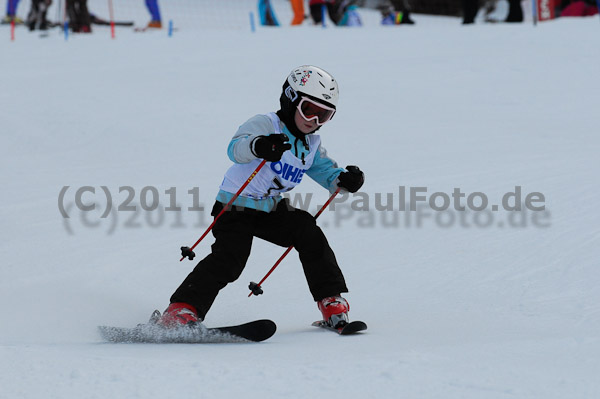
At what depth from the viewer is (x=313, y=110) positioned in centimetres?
388

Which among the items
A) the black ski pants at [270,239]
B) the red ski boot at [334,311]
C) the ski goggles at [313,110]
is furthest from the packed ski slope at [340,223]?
the ski goggles at [313,110]

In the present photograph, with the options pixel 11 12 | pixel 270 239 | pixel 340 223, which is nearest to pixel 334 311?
pixel 270 239

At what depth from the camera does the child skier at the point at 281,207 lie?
382cm

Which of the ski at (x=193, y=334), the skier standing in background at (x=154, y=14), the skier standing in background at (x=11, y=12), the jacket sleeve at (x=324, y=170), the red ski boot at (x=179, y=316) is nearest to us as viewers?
the ski at (x=193, y=334)

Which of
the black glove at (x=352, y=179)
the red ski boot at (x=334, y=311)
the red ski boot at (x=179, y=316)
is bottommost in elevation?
the red ski boot at (x=334, y=311)

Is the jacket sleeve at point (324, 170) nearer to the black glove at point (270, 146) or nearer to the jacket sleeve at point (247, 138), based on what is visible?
the jacket sleeve at point (247, 138)

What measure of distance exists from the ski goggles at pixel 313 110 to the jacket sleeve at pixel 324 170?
28 centimetres

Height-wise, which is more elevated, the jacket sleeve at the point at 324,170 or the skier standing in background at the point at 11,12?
the skier standing in background at the point at 11,12

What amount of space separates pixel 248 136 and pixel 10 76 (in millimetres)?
8529

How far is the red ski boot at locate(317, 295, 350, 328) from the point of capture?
381cm

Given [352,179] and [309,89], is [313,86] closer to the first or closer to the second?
[309,89]

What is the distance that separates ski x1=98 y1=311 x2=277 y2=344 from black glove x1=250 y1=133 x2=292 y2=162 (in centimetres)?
76

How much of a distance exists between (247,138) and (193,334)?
0.97 metres

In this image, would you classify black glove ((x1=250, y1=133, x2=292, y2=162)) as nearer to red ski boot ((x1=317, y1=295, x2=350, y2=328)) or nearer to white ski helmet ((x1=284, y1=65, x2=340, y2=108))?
white ski helmet ((x1=284, y1=65, x2=340, y2=108))
